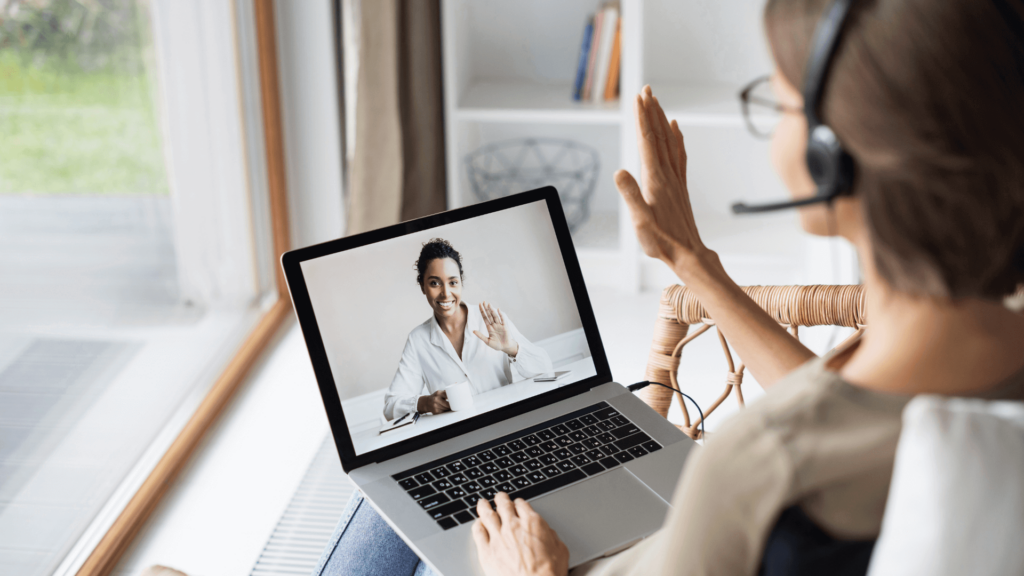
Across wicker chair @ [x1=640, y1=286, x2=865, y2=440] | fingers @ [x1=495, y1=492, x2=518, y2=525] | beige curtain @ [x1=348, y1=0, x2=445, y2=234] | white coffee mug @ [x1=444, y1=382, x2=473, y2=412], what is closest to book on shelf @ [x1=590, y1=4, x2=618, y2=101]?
beige curtain @ [x1=348, y1=0, x2=445, y2=234]

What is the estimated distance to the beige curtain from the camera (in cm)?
222

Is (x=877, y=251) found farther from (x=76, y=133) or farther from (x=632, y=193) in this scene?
(x=76, y=133)

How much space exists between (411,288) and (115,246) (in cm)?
110

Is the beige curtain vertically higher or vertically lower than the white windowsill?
higher

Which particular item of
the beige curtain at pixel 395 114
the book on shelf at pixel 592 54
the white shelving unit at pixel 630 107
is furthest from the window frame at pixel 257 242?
the book on shelf at pixel 592 54

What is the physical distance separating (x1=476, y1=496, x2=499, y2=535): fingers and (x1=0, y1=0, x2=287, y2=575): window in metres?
0.98

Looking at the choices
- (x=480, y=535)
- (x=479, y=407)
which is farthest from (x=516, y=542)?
(x=479, y=407)

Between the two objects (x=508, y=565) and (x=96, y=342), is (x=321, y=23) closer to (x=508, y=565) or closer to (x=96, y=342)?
(x=96, y=342)

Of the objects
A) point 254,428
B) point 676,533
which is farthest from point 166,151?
point 676,533

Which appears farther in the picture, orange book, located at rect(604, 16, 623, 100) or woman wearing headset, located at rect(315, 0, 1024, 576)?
orange book, located at rect(604, 16, 623, 100)

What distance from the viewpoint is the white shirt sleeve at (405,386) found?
907mm

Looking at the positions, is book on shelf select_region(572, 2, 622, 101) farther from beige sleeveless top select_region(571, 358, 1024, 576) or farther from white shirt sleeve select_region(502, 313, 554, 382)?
beige sleeveless top select_region(571, 358, 1024, 576)

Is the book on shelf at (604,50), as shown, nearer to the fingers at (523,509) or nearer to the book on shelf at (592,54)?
the book on shelf at (592,54)

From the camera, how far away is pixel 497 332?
975 millimetres
